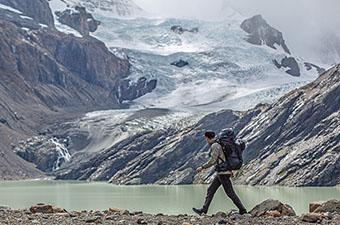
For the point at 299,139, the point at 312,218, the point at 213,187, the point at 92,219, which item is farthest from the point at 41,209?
the point at 299,139

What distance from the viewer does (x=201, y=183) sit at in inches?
5743

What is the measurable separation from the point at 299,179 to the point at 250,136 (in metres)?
34.2

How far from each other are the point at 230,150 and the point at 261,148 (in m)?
133

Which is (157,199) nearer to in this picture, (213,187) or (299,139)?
(213,187)

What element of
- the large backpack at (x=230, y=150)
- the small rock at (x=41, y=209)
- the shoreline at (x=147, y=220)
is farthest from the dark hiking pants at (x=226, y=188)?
the small rock at (x=41, y=209)

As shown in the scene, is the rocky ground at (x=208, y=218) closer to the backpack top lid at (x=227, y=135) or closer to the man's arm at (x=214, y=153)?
the man's arm at (x=214, y=153)

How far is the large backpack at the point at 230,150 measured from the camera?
20203 mm

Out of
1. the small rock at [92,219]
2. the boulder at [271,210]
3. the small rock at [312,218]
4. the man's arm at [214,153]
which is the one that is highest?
the man's arm at [214,153]

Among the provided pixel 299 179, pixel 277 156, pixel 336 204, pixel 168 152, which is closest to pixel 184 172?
pixel 168 152

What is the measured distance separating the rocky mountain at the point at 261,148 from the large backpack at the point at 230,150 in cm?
10651

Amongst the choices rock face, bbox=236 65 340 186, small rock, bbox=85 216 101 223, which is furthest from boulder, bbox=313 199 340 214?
rock face, bbox=236 65 340 186

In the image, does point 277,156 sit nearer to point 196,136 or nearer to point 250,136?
point 250,136

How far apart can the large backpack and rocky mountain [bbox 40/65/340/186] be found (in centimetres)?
10651

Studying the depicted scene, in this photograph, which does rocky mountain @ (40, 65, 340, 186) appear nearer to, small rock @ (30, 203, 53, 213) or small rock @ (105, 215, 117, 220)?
small rock @ (30, 203, 53, 213)
